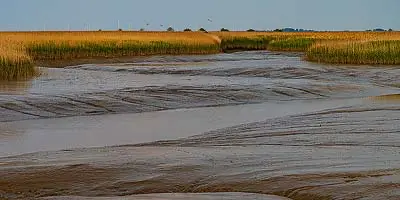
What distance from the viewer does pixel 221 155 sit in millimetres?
9445

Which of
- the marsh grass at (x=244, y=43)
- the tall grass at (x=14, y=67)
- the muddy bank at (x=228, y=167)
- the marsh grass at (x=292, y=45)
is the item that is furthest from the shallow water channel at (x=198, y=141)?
the marsh grass at (x=244, y=43)

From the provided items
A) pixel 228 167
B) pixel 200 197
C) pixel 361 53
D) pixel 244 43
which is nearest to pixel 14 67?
pixel 228 167

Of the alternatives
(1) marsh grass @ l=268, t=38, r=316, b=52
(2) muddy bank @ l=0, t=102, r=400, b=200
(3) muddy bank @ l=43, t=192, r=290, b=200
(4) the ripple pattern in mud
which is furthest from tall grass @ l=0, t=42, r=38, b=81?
(1) marsh grass @ l=268, t=38, r=316, b=52

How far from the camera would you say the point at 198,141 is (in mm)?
11312

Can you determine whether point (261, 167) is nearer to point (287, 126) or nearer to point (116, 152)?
Answer: point (116, 152)

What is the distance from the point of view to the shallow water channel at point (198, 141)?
25.0 ft

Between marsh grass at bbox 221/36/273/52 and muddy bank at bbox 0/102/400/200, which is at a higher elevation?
muddy bank at bbox 0/102/400/200

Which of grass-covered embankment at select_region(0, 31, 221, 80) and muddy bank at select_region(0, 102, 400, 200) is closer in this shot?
muddy bank at select_region(0, 102, 400, 200)

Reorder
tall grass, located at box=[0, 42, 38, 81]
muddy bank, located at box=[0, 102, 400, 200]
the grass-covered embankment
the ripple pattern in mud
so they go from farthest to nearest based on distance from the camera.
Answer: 1. the grass-covered embankment
2. tall grass, located at box=[0, 42, 38, 81]
3. the ripple pattern in mud
4. muddy bank, located at box=[0, 102, 400, 200]

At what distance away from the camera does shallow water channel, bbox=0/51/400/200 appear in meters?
7.63

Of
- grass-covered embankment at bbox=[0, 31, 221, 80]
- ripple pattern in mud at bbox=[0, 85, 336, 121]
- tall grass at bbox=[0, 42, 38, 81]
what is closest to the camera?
ripple pattern in mud at bbox=[0, 85, 336, 121]

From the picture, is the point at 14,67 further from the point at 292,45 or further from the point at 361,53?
the point at 292,45

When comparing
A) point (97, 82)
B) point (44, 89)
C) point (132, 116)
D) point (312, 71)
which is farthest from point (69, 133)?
point (312, 71)

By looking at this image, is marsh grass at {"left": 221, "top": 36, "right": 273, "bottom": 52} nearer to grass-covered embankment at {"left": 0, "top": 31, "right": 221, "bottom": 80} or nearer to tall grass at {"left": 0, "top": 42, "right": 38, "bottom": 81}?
grass-covered embankment at {"left": 0, "top": 31, "right": 221, "bottom": 80}
